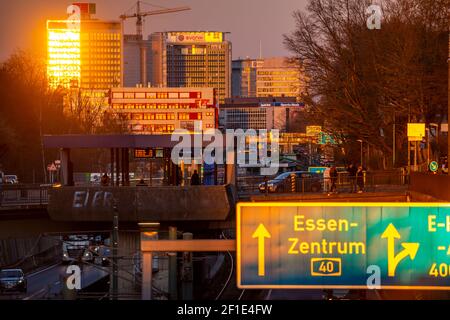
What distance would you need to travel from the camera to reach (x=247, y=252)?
11867 millimetres

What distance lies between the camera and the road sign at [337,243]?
1175 centimetres

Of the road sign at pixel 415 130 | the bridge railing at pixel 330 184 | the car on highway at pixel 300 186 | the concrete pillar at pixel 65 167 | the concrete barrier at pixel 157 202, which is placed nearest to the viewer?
the concrete barrier at pixel 157 202

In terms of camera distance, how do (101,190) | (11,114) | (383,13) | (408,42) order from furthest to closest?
(11,114) → (383,13) → (408,42) → (101,190)

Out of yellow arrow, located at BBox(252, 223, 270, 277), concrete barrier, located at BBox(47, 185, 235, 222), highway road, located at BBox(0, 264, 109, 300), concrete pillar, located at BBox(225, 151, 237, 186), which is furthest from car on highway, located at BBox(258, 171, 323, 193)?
yellow arrow, located at BBox(252, 223, 270, 277)

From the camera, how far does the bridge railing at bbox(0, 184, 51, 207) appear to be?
1944 inches

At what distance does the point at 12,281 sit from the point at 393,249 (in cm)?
3256

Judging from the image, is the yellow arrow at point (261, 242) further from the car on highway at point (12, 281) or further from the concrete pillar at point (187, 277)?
the car on highway at point (12, 281)

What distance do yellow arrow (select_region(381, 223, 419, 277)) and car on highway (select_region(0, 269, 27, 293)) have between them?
29658 mm

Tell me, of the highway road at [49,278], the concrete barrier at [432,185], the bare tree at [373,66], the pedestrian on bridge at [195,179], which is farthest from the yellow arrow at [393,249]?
the bare tree at [373,66]

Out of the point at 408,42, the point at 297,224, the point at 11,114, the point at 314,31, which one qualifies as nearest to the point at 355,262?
the point at 297,224
